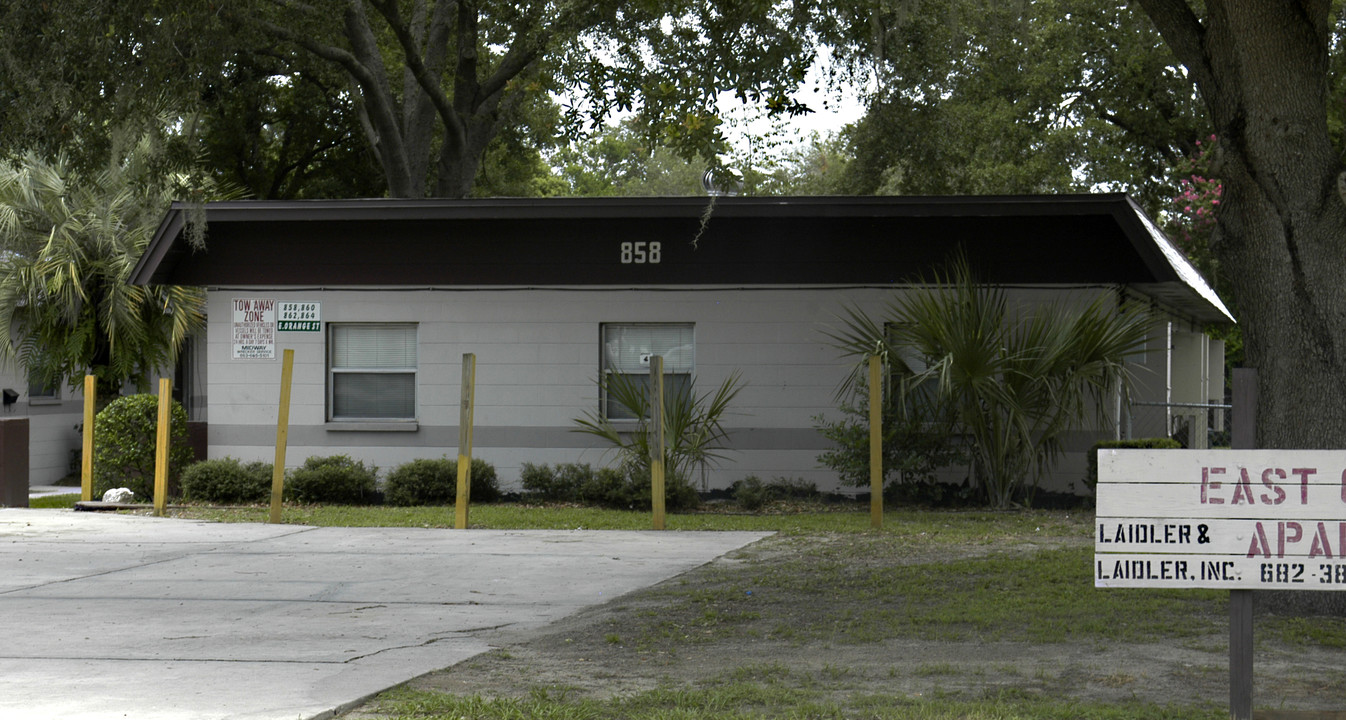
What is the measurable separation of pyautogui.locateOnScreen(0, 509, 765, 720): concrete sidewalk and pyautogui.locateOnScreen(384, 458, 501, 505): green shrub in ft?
8.01

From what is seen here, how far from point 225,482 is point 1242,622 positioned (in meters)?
13.5

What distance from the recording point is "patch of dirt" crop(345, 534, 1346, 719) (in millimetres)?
6430

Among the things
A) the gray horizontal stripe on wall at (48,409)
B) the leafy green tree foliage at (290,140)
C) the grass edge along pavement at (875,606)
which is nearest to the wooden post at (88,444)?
the grass edge along pavement at (875,606)

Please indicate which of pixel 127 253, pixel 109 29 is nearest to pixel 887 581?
pixel 109 29

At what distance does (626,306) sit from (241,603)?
331 inches

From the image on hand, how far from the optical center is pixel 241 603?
30.2 ft

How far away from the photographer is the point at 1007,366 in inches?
579

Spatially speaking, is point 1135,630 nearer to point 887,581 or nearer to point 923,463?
point 887,581

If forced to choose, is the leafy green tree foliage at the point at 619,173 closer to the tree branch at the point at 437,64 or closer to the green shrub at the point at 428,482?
the tree branch at the point at 437,64

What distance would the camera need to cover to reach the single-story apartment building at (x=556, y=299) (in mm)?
16125

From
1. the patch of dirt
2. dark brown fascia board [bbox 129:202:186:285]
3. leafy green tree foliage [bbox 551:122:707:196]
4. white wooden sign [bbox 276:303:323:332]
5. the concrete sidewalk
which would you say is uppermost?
leafy green tree foliage [bbox 551:122:707:196]

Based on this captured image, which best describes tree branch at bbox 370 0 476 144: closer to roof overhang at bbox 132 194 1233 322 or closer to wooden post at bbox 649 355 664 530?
roof overhang at bbox 132 194 1233 322

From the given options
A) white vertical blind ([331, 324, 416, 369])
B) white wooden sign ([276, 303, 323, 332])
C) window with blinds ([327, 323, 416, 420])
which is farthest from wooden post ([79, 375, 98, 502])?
white vertical blind ([331, 324, 416, 369])

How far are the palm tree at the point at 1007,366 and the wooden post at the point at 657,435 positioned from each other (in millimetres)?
2809
